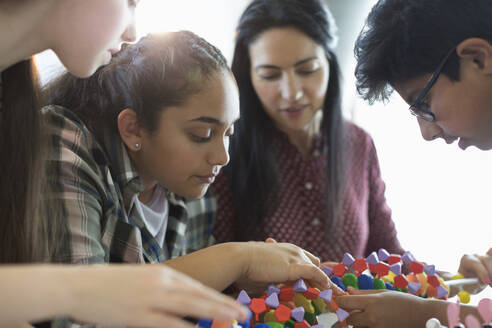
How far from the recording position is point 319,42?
4.52ft

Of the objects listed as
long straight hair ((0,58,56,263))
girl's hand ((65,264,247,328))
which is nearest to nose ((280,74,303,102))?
long straight hair ((0,58,56,263))

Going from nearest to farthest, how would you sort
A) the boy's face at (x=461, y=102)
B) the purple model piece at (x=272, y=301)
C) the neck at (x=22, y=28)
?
the neck at (x=22, y=28) < the purple model piece at (x=272, y=301) < the boy's face at (x=461, y=102)

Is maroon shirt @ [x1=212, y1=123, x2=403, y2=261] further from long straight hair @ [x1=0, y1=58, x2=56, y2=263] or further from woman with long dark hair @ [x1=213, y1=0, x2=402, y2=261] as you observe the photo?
long straight hair @ [x1=0, y1=58, x2=56, y2=263]

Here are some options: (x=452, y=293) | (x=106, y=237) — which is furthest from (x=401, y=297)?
(x=106, y=237)

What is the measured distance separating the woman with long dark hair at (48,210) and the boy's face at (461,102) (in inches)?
19.7

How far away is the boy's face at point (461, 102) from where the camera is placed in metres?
0.77

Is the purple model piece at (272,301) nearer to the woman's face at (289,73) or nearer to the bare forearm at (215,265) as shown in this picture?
the bare forearm at (215,265)

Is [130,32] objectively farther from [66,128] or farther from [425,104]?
[425,104]

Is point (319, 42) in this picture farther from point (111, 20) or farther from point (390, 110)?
point (111, 20)

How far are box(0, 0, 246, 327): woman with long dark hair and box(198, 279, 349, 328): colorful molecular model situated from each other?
0.22 m

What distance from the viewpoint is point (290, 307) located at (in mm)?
699

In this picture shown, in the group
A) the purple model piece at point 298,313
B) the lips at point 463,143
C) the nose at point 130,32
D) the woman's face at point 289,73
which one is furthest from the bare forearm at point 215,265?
the woman's face at point 289,73

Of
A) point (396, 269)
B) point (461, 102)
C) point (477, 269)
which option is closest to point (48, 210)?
point (396, 269)

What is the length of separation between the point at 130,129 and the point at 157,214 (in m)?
0.21
